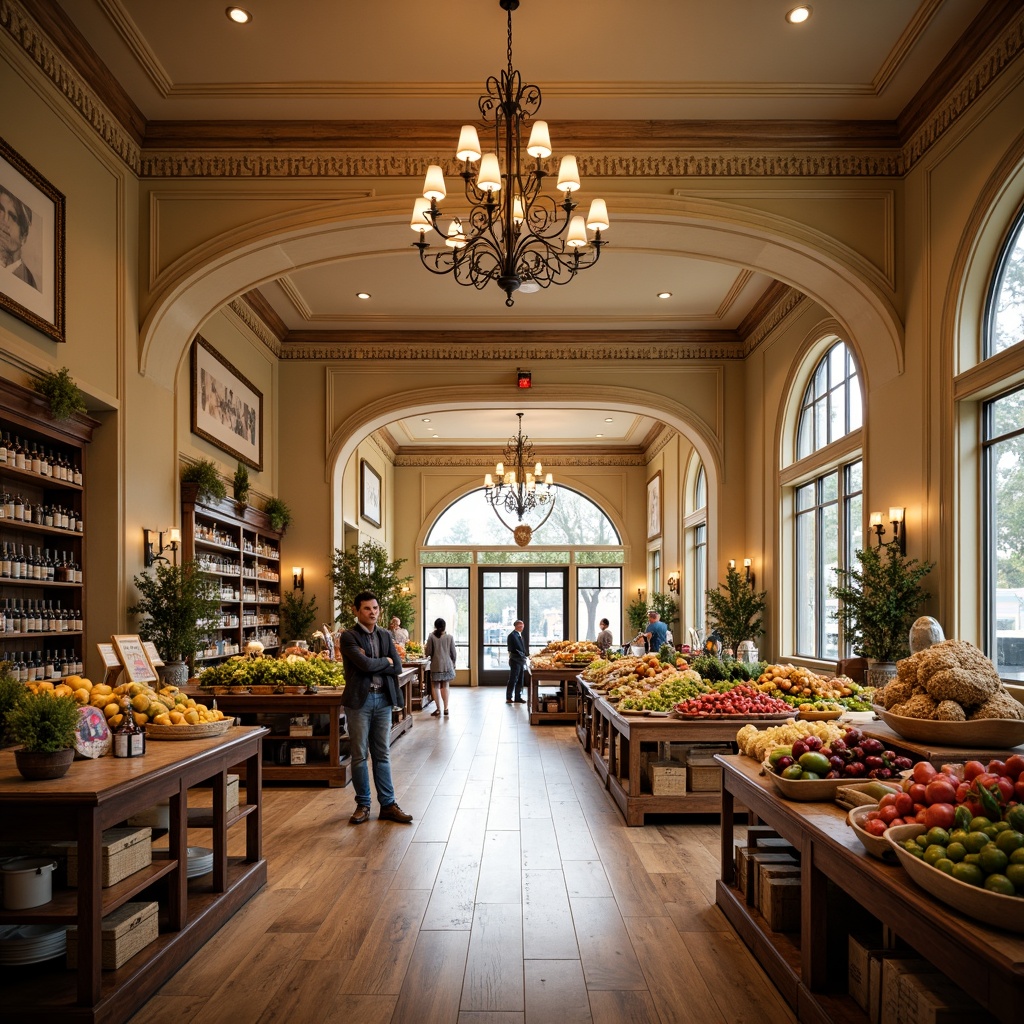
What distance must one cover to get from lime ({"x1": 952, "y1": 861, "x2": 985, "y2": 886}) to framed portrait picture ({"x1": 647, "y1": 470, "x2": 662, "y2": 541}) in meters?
17.0

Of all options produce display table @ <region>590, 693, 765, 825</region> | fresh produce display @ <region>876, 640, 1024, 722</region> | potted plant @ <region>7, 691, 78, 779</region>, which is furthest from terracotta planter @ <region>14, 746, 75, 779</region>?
produce display table @ <region>590, 693, 765, 825</region>

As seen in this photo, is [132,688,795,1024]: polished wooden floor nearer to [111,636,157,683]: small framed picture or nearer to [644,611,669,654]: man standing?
[111,636,157,683]: small framed picture

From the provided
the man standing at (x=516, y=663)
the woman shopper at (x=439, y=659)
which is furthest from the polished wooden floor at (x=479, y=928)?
the man standing at (x=516, y=663)

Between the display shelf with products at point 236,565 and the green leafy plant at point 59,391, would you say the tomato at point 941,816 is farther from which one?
the display shelf with products at point 236,565

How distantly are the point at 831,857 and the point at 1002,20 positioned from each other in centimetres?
563

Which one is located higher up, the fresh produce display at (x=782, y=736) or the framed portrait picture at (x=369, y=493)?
the framed portrait picture at (x=369, y=493)

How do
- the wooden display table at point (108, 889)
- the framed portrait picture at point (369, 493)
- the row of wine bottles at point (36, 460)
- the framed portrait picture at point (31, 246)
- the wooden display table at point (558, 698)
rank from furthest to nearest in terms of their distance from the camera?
the framed portrait picture at point (369, 493)
the wooden display table at point (558, 698)
the row of wine bottles at point (36, 460)
the framed portrait picture at point (31, 246)
the wooden display table at point (108, 889)

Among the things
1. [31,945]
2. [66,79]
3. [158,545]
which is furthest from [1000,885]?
[158,545]

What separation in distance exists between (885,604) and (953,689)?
12.1 ft

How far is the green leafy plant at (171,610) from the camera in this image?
782cm

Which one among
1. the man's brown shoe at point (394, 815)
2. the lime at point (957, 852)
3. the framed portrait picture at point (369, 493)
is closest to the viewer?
the lime at point (957, 852)

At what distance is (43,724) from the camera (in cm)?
334

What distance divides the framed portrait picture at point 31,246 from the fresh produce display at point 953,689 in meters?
5.47

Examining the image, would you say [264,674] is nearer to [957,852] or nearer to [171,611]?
[171,611]
